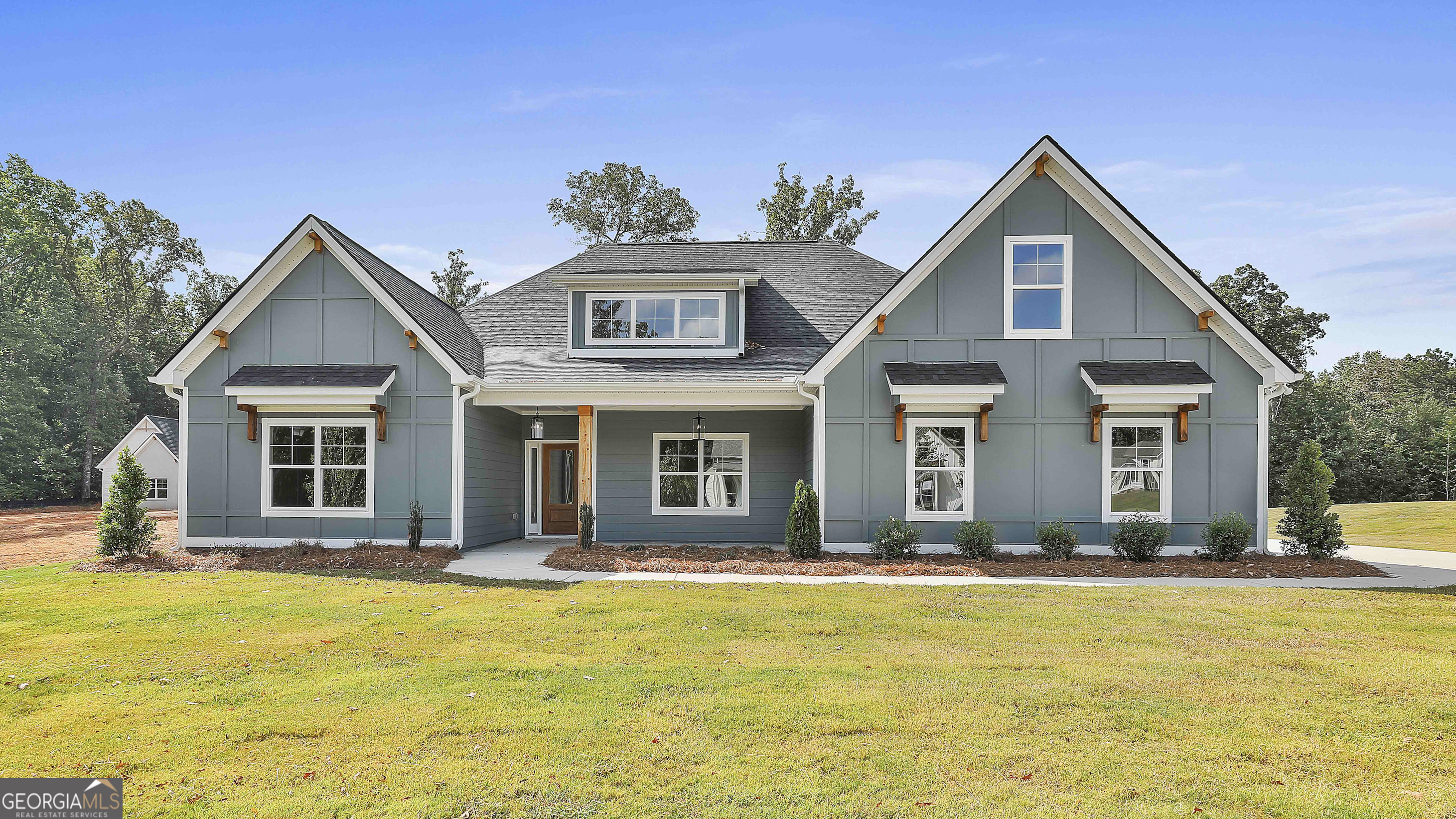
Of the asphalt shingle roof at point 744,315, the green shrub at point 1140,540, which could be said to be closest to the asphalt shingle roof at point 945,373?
the asphalt shingle roof at point 744,315

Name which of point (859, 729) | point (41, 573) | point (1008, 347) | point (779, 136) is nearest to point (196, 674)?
point (859, 729)

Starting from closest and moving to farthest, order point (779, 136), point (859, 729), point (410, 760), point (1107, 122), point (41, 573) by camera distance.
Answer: point (410, 760)
point (859, 729)
point (41, 573)
point (1107, 122)
point (779, 136)

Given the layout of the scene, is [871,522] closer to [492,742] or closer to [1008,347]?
[1008,347]

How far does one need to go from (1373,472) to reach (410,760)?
41.9 metres

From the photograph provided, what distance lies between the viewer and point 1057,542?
40.1ft

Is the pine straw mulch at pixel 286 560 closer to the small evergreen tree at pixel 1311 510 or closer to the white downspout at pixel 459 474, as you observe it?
the white downspout at pixel 459 474

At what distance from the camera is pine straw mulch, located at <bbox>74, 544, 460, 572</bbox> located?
456 inches

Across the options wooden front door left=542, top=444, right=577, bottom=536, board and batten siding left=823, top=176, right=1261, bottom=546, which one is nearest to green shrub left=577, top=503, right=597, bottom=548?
wooden front door left=542, top=444, right=577, bottom=536

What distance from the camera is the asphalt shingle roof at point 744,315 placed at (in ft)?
47.9

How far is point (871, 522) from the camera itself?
42.7 ft

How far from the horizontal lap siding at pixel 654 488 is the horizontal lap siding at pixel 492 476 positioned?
196 cm

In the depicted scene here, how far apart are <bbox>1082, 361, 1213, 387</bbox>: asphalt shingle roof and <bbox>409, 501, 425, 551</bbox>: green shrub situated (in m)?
11.4

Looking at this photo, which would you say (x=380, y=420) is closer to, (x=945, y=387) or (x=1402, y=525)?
(x=945, y=387)

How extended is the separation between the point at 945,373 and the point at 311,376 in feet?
35.5
